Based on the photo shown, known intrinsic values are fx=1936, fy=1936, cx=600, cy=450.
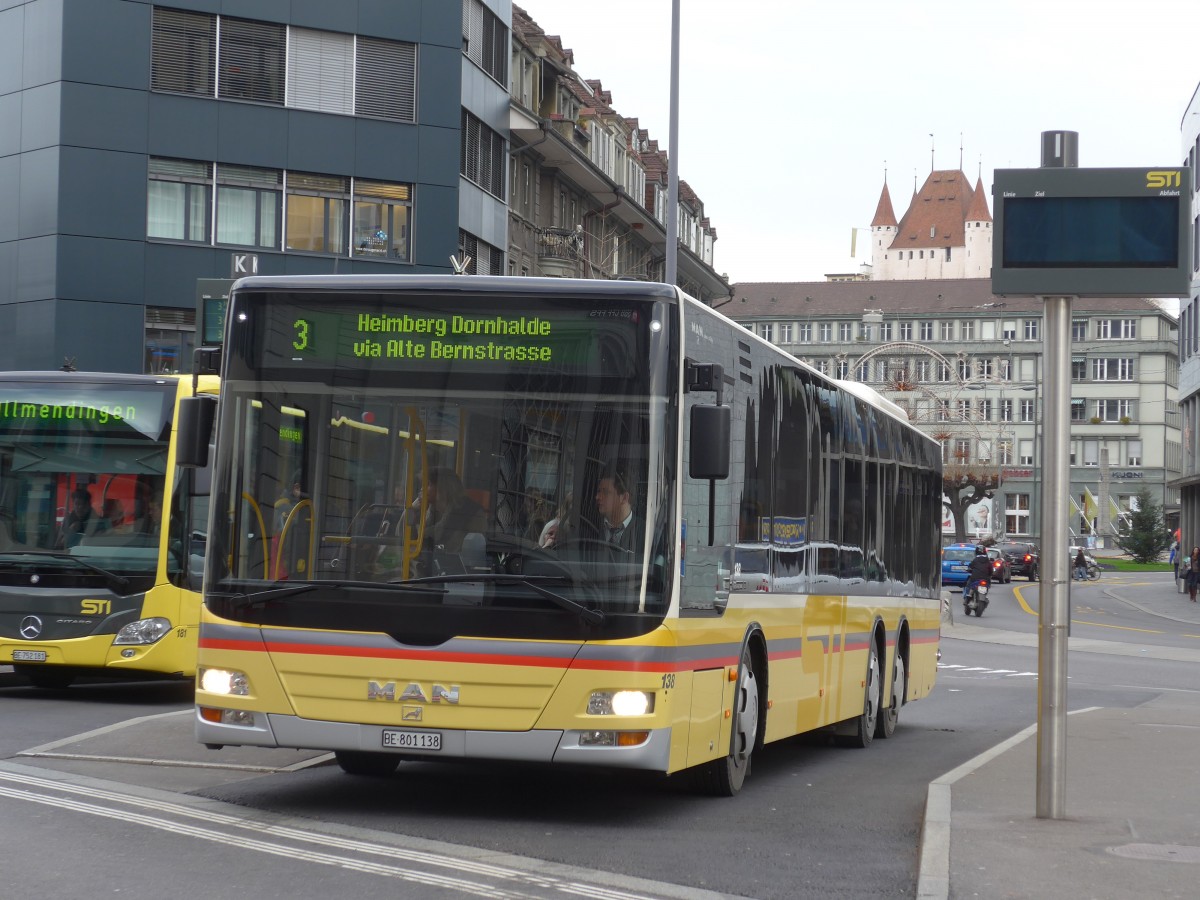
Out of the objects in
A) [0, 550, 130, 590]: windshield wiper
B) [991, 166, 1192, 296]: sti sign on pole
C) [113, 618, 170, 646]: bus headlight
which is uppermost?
[991, 166, 1192, 296]: sti sign on pole

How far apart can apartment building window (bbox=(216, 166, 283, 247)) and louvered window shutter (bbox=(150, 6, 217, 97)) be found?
6.10 ft

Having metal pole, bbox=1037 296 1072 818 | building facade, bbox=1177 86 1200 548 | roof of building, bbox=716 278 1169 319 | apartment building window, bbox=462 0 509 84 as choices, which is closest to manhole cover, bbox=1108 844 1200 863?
metal pole, bbox=1037 296 1072 818

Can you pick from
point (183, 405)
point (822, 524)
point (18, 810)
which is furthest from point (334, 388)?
point (822, 524)

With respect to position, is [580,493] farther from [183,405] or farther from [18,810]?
[18,810]

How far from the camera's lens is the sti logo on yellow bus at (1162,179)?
9.97 m

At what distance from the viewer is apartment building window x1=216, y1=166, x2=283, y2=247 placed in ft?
133

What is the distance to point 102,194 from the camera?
38812mm

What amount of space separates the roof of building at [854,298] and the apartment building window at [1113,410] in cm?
1338

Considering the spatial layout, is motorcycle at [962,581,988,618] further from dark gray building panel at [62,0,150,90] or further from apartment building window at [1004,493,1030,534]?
apartment building window at [1004,493,1030,534]

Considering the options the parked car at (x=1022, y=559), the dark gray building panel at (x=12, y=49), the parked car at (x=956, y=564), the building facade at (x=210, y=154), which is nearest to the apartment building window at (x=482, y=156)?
the building facade at (x=210, y=154)

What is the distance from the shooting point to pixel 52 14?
38531mm

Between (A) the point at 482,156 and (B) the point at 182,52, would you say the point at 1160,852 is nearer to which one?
(B) the point at 182,52

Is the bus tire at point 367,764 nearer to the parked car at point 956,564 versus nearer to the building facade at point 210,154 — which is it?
the building facade at point 210,154

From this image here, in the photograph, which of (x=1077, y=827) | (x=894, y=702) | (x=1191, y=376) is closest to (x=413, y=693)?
(x=1077, y=827)
